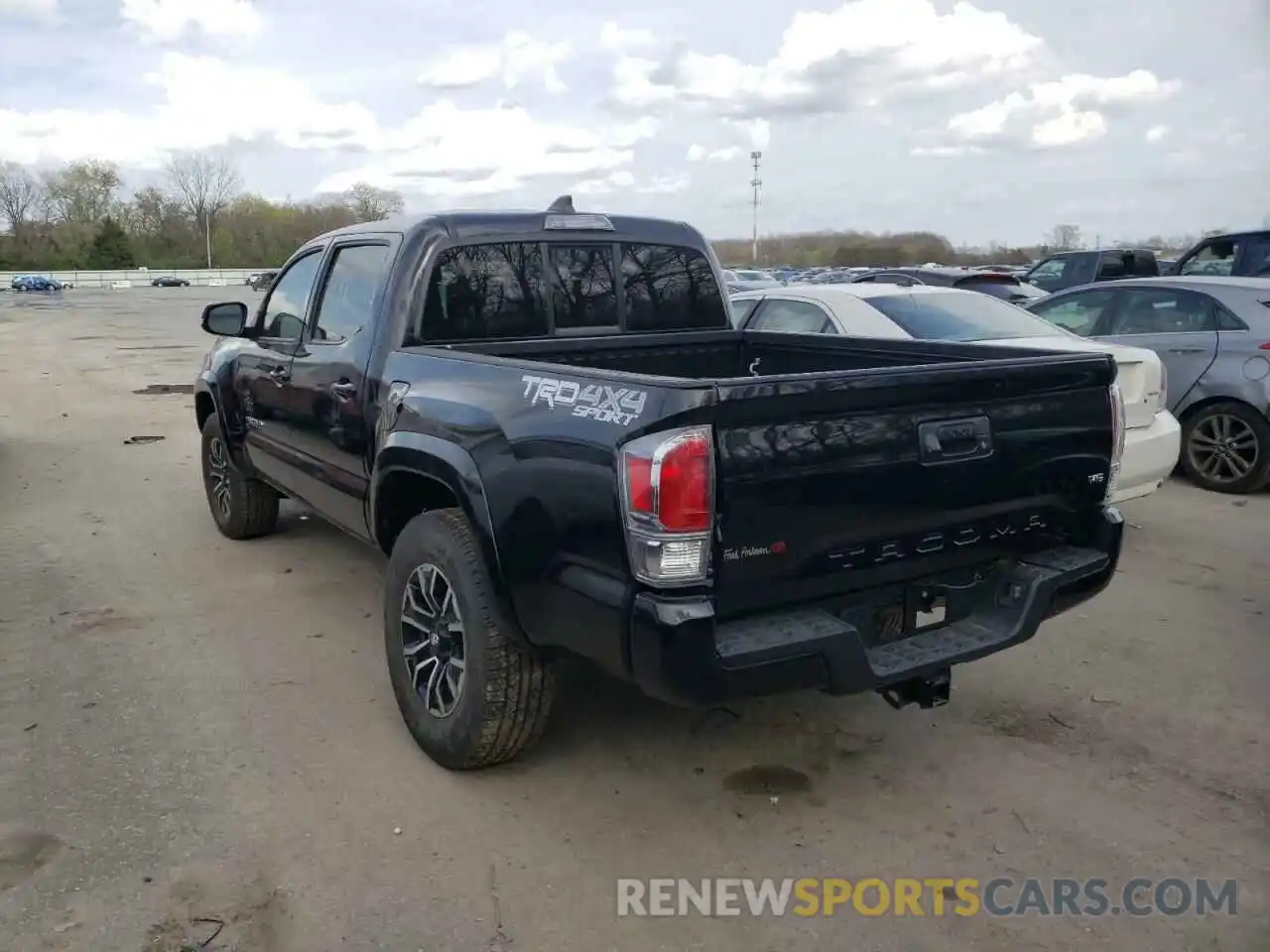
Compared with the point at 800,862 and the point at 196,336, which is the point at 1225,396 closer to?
the point at 800,862

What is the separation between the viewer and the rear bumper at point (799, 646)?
2.83 m

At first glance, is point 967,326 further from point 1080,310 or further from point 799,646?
point 799,646

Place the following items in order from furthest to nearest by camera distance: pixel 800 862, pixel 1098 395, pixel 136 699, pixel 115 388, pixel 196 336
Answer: pixel 196 336 < pixel 115 388 < pixel 136 699 < pixel 1098 395 < pixel 800 862

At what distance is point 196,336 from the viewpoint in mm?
26734

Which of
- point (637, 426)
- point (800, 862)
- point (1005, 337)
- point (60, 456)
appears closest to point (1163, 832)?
point (800, 862)

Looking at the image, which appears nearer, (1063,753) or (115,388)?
(1063,753)

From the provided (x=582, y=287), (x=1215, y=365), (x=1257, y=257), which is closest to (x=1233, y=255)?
(x=1257, y=257)

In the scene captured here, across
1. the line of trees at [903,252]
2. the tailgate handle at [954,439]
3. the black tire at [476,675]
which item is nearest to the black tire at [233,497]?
the black tire at [476,675]

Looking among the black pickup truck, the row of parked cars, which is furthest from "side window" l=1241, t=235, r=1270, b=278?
the black pickup truck

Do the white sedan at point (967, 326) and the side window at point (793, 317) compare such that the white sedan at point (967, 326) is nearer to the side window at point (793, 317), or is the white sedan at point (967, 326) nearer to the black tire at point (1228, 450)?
the side window at point (793, 317)

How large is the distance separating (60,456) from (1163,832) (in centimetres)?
988

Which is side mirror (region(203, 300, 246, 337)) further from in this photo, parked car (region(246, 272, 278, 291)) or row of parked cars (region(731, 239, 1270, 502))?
row of parked cars (region(731, 239, 1270, 502))

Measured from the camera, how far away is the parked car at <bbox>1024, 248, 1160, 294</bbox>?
17391 mm

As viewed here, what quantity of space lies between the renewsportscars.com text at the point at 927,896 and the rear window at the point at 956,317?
4.60 metres
